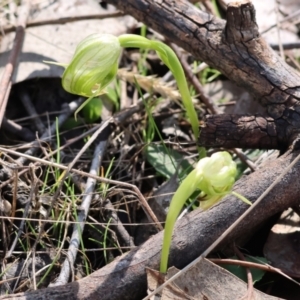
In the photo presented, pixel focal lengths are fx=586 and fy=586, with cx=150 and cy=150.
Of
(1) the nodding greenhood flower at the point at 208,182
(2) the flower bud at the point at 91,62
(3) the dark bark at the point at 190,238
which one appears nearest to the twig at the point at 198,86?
(3) the dark bark at the point at 190,238

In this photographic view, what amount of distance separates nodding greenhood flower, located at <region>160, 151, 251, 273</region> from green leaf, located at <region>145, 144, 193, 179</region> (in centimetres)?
57

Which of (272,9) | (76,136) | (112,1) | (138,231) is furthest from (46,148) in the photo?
(272,9)

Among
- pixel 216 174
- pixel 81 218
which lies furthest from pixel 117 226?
pixel 216 174

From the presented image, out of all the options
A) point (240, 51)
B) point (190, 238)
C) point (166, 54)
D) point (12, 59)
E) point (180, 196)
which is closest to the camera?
point (180, 196)

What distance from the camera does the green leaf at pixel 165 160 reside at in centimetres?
199

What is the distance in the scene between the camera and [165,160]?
203 centimetres

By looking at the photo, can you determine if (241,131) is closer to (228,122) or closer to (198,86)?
(228,122)

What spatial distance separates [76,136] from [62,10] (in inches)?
25.9

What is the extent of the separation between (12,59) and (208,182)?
1.10 meters

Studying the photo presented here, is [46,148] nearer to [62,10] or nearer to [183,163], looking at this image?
[183,163]

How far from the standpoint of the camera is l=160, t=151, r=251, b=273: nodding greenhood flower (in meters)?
1.34

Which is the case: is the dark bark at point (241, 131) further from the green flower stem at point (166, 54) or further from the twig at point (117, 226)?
the twig at point (117, 226)

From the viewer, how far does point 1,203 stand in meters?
1.75

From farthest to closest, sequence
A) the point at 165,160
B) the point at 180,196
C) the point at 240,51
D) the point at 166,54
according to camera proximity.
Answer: the point at 165,160, the point at 240,51, the point at 166,54, the point at 180,196
